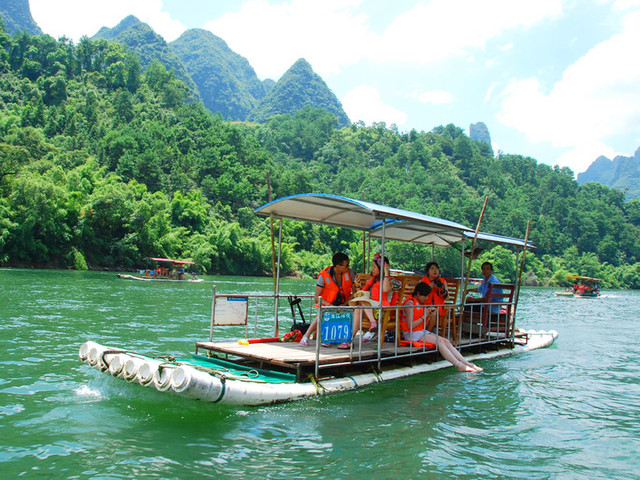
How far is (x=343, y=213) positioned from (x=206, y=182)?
76.6 m

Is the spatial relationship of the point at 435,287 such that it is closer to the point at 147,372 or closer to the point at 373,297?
the point at 373,297

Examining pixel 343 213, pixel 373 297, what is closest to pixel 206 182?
pixel 343 213

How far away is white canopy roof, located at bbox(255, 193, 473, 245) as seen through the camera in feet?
29.0

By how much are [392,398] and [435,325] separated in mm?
2322

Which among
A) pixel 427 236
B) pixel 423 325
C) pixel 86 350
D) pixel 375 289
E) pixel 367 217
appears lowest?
pixel 86 350

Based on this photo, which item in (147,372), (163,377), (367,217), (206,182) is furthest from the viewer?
(206,182)

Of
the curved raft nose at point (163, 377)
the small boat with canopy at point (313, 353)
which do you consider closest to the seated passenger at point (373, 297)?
the small boat with canopy at point (313, 353)

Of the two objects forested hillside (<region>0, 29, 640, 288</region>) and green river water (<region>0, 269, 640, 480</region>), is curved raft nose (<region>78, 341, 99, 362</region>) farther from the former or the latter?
forested hillside (<region>0, 29, 640, 288</region>)

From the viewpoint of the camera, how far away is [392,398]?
8.72 m

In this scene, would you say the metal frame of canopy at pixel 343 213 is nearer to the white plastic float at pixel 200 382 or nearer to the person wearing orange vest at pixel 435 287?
the person wearing orange vest at pixel 435 287

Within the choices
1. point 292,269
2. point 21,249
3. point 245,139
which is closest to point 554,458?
point 21,249

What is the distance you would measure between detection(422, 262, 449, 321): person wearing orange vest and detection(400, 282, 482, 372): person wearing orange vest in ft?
0.34

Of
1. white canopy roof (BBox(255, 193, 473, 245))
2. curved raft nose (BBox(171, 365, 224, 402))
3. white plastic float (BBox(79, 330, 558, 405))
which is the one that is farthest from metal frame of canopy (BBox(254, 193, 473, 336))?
curved raft nose (BBox(171, 365, 224, 402))

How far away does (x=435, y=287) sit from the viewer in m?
10.2
